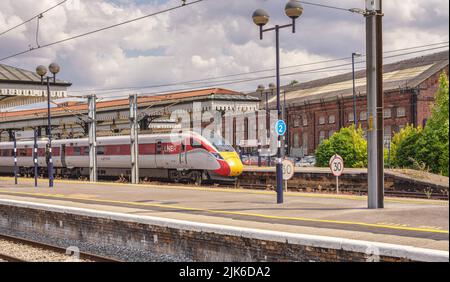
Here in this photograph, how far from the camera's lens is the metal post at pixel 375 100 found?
13.7 meters

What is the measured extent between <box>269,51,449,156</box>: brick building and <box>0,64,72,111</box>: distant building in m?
37.3

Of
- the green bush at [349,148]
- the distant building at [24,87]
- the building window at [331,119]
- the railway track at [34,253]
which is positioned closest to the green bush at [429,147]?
the green bush at [349,148]

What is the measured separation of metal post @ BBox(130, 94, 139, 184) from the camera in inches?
1250

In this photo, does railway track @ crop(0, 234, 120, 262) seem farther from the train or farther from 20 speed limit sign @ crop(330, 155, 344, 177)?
the train

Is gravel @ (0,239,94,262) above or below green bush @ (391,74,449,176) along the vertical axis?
below

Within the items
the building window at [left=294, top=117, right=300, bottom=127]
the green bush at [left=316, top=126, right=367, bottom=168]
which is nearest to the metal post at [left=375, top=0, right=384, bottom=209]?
the green bush at [left=316, top=126, right=367, bottom=168]

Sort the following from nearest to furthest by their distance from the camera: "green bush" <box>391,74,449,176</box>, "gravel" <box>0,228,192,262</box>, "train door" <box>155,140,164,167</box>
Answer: "gravel" <box>0,228,192,262</box>, "green bush" <box>391,74,449,176</box>, "train door" <box>155,140,164,167</box>

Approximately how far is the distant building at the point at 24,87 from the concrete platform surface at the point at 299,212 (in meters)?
6.74

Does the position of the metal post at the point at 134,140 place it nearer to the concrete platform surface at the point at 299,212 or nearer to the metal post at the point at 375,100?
the concrete platform surface at the point at 299,212

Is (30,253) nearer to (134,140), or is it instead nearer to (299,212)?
(299,212)
